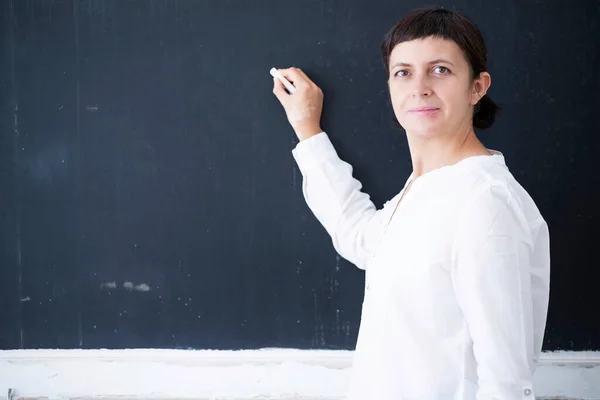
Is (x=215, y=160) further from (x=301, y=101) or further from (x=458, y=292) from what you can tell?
(x=458, y=292)

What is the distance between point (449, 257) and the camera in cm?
112

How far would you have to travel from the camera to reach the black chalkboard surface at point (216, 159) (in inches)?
62.1

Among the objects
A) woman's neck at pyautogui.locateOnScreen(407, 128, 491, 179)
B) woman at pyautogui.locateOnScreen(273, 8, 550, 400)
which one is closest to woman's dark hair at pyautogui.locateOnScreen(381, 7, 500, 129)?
woman at pyautogui.locateOnScreen(273, 8, 550, 400)

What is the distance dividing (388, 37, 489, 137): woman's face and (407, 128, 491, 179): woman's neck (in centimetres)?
2

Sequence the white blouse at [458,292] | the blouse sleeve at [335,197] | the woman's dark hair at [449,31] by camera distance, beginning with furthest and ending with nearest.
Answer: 1. the blouse sleeve at [335,197]
2. the woman's dark hair at [449,31]
3. the white blouse at [458,292]

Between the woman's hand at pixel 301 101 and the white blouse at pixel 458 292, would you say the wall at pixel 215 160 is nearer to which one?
the woman's hand at pixel 301 101

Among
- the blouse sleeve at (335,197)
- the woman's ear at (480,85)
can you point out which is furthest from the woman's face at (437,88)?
the blouse sleeve at (335,197)

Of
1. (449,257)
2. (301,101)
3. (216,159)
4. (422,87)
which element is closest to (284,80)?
(301,101)

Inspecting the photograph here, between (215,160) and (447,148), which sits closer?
(447,148)

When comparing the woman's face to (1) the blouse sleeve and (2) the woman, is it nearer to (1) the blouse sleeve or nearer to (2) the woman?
(2) the woman

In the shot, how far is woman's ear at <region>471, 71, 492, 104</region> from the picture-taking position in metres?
1.22

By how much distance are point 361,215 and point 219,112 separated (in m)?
0.44

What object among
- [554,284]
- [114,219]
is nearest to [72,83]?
[114,219]

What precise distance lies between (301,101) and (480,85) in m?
0.48
